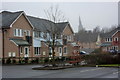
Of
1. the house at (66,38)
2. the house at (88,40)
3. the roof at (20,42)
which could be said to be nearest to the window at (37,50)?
the roof at (20,42)

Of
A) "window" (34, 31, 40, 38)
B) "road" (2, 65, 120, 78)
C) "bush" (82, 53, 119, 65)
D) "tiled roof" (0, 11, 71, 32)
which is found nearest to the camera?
"road" (2, 65, 120, 78)

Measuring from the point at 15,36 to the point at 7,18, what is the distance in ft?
12.4

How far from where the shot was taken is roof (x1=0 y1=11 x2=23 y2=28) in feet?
139

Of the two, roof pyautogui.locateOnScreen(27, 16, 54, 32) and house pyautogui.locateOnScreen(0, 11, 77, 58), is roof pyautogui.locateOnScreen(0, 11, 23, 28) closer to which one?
house pyautogui.locateOnScreen(0, 11, 77, 58)

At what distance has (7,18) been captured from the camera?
147 feet

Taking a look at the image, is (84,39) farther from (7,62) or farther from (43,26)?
(7,62)

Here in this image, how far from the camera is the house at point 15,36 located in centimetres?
4191

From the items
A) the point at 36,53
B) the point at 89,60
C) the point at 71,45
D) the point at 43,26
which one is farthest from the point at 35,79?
the point at 71,45

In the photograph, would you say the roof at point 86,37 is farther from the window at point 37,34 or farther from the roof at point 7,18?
the roof at point 7,18

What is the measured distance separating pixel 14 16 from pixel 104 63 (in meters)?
18.7

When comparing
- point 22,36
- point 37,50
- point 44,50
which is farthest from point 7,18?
point 44,50

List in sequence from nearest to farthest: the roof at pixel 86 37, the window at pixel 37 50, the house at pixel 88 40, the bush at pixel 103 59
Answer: the bush at pixel 103 59, the window at pixel 37 50, the house at pixel 88 40, the roof at pixel 86 37

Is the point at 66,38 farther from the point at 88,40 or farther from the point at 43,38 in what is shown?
the point at 88,40

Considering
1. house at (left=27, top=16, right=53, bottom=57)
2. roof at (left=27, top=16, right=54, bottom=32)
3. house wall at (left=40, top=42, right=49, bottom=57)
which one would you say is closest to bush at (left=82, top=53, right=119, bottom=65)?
house at (left=27, top=16, right=53, bottom=57)
